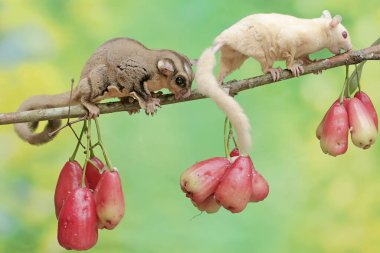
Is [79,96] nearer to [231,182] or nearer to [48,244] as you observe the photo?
[231,182]

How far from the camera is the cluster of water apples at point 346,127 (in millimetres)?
1259

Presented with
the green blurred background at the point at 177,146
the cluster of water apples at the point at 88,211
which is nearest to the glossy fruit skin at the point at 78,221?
the cluster of water apples at the point at 88,211

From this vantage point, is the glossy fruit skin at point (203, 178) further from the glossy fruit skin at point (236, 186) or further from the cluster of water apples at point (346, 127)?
the cluster of water apples at point (346, 127)

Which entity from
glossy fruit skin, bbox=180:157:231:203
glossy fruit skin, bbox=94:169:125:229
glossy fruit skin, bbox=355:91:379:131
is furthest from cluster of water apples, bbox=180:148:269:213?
glossy fruit skin, bbox=355:91:379:131

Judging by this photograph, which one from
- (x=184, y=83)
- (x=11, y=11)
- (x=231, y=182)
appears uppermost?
(x=11, y=11)

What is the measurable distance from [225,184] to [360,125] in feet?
0.86

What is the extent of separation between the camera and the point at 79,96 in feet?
4.40

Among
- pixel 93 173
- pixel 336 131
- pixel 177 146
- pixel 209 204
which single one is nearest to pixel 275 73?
pixel 336 131

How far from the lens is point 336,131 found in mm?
1262

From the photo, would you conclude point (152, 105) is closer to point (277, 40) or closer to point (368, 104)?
point (277, 40)

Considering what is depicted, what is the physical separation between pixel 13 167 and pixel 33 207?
0.37 feet

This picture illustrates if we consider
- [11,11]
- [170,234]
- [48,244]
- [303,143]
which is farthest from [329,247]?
[11,11]

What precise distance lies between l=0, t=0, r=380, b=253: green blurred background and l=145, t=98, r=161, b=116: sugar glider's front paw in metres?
0.59

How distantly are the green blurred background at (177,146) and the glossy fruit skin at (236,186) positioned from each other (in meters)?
0.69
